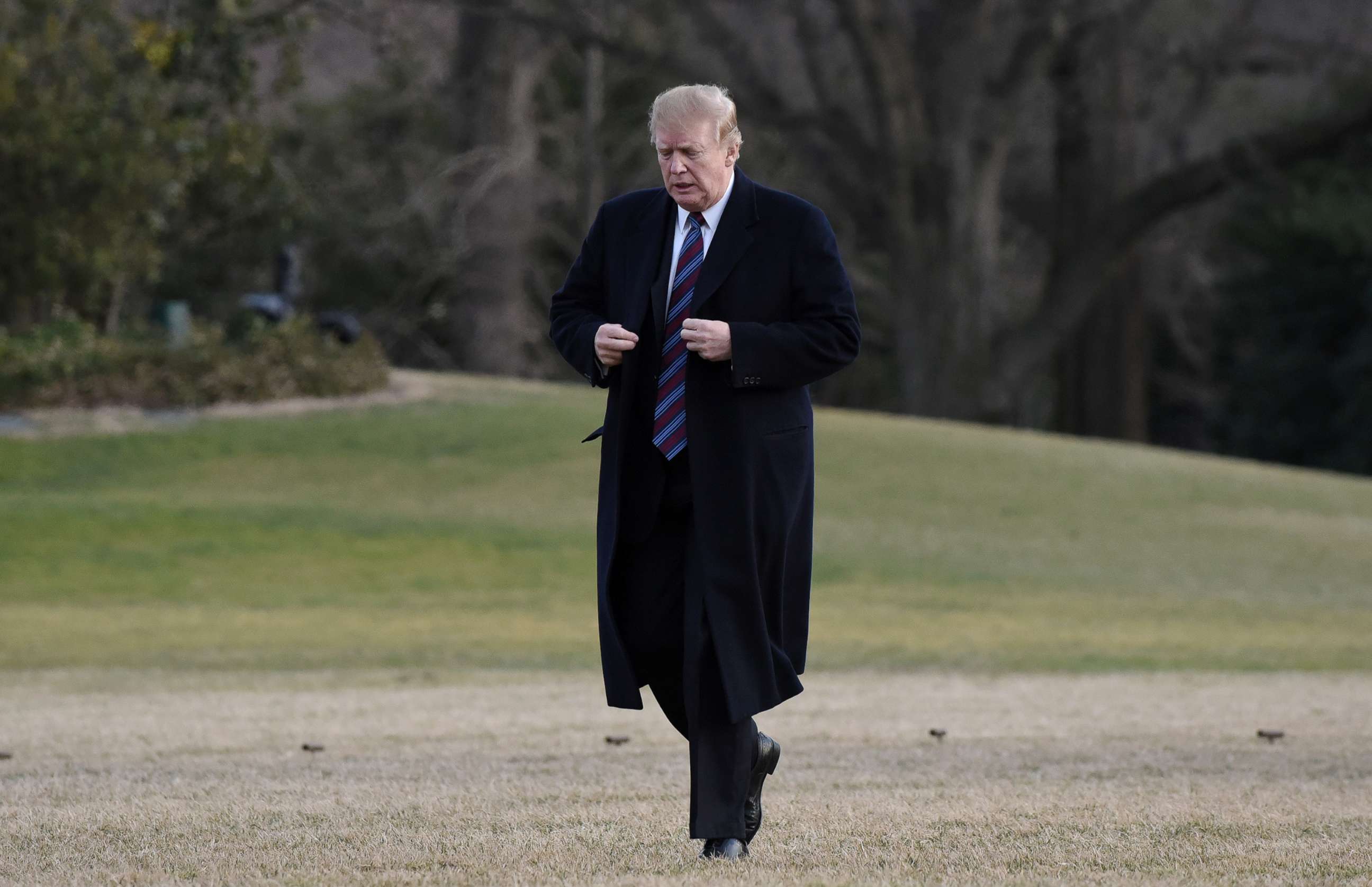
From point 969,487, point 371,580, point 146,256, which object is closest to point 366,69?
point 146,256

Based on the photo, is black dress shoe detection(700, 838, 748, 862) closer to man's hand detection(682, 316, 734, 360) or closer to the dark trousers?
the dark trousers

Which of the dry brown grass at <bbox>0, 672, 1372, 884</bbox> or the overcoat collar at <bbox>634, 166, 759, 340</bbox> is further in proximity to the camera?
the overcoat collar at <bbox>634, 166, 759, 340</bbox>

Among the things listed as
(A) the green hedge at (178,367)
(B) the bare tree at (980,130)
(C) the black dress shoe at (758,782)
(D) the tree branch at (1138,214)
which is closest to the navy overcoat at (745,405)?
(C) the black dress shoe at (758,782)

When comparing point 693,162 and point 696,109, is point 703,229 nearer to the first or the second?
point 693,162

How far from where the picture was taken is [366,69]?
142 feet

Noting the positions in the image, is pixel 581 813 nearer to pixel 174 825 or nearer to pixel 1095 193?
pixel 174 825

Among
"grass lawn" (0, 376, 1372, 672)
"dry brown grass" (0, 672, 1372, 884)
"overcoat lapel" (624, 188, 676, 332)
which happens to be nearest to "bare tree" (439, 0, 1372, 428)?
"grass lawn" (0, 376, 1372, 672)

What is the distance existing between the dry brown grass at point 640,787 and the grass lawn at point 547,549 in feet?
7.25

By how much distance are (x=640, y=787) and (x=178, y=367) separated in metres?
17.1

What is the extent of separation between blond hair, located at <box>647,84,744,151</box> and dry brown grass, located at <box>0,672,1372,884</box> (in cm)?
176

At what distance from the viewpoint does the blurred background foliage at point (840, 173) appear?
81.6 feet

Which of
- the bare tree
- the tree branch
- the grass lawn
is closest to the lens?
the grass lawn

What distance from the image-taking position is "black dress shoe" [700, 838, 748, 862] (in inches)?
186

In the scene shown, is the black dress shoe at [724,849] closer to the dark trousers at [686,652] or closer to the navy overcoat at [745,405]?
the dark trousers at [686,652]
